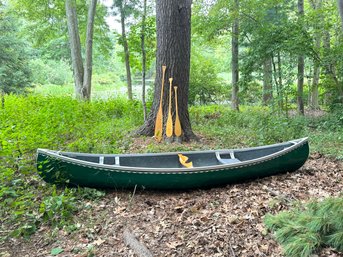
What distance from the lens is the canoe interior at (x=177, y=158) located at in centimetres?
460

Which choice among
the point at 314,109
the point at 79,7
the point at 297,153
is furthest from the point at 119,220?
the point at 79,7

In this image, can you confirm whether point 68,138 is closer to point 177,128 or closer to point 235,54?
point 177,128

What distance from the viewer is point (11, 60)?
15359mm

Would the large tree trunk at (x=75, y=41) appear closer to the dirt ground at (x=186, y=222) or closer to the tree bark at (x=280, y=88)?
the tree bark at (x=280, y=88)

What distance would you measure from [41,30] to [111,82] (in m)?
14.5

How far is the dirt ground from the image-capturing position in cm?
309

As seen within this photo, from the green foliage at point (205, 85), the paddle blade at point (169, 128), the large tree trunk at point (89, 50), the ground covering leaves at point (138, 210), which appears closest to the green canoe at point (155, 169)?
the ground covering leaves at point (138, 210)

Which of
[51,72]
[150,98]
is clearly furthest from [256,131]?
[51,72]

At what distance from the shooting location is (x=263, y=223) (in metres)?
3.31

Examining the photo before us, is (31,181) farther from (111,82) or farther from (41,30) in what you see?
(111,82)

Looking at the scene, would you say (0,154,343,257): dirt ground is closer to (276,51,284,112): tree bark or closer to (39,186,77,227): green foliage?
(39,186,77,227): green foliage

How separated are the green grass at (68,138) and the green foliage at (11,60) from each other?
757cm

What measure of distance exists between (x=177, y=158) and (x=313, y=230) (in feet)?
8.33

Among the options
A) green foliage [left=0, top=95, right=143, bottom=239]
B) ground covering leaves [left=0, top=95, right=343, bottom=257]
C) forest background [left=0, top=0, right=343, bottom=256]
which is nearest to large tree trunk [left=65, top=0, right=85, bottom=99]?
forest background [left=0, top=0, right=343, bottom=256]
